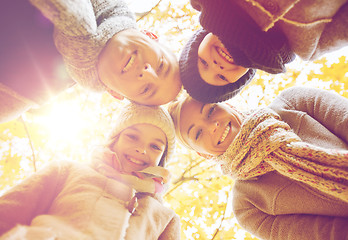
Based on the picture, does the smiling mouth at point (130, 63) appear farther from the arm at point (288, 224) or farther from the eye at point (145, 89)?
the arm at point (288, 224)

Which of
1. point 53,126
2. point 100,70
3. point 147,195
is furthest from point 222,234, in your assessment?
point 100,70

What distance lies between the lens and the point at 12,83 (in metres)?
1.34

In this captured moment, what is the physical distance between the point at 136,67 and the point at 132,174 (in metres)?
0.75

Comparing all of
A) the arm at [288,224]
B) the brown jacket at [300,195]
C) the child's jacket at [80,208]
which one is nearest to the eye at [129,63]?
the child's jacket at [80,208]

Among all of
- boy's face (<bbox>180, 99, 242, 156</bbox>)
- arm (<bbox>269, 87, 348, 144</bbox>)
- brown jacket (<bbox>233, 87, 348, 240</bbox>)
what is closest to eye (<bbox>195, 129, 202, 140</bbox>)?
boy's face (<bbox>180, 99, 242, 156</bbox>)

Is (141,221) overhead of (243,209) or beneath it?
overhead

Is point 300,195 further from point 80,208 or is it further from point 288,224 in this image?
point 80,208

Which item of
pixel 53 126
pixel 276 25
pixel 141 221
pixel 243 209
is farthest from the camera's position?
pixel 53 126

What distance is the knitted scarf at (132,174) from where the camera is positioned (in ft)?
4.97

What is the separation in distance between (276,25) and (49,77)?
1.34 meters

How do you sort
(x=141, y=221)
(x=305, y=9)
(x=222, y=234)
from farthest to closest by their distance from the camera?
(x=222, y=234), (x=141, y=221), (x=305, y=9)

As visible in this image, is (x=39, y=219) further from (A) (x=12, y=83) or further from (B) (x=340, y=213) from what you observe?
(B) (x=340, y=213)

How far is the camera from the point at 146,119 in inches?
68.4

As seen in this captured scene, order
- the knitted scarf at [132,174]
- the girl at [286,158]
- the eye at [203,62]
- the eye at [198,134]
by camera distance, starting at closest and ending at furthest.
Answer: the girl at [286,158] → the knitted scarf at [132,174] → the eye at [203,62] → the eye at [198,134]
